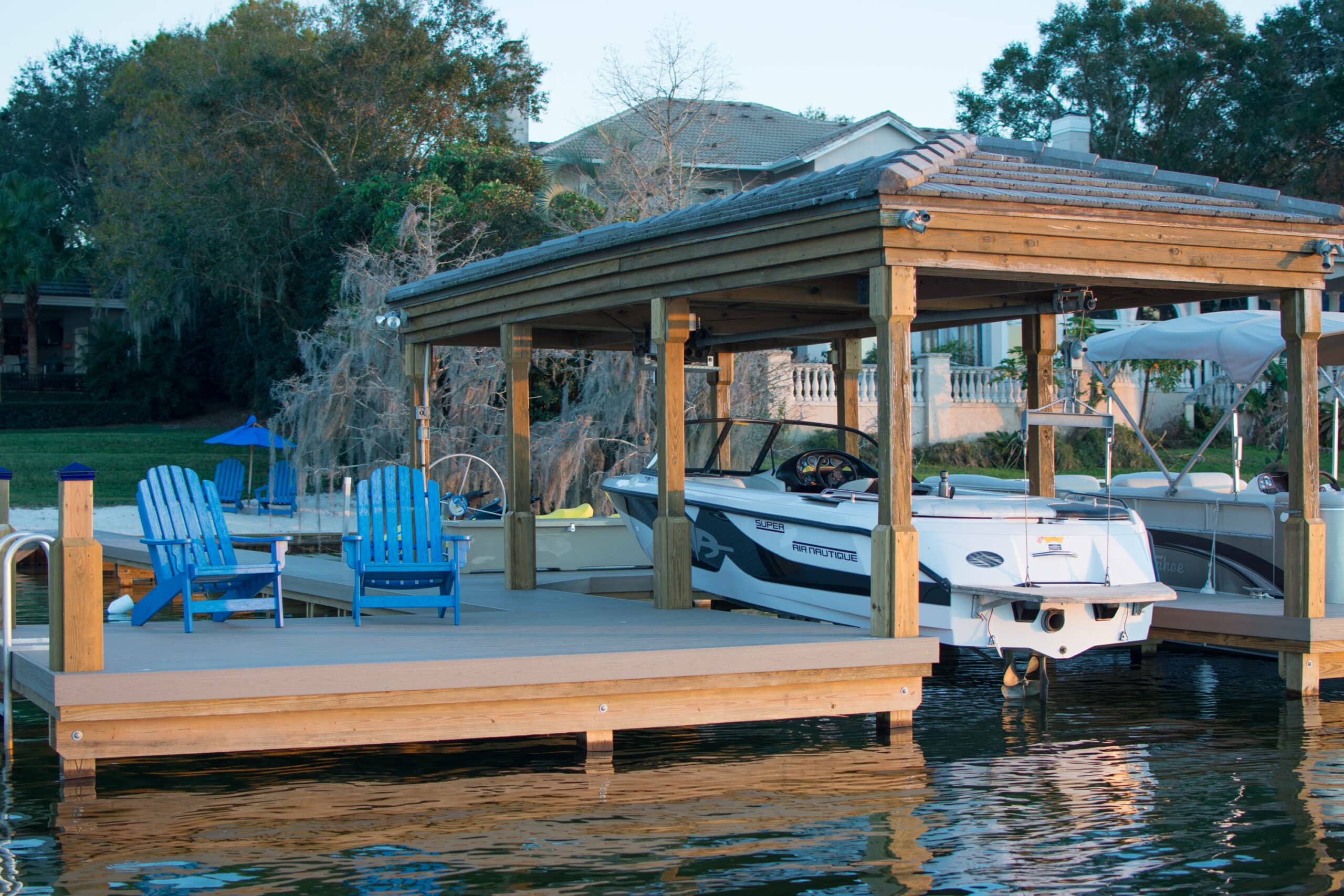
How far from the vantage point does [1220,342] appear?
39.4ft

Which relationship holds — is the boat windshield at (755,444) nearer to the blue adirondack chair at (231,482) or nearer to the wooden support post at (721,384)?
the wooden support post at (721,384)

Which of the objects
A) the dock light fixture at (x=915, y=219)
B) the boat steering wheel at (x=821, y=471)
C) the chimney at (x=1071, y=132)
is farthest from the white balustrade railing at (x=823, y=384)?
the dock light fixture at (x=915, y=219)

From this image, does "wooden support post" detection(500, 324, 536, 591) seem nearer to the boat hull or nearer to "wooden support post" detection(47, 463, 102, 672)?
the boat hull

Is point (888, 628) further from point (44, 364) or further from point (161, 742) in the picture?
point (44, 364)

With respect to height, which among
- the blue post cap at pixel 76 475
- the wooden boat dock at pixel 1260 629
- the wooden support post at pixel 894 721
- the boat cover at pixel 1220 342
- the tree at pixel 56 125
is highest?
the tree at pixel 56 125

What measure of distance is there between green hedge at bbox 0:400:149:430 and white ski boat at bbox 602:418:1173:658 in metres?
32.1

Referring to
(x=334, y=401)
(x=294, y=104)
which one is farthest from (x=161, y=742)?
(x=294, y=104)

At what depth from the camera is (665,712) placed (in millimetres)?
7809

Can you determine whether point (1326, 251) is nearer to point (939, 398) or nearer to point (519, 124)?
point (939, 398)

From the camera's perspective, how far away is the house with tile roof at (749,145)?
29.4 metres

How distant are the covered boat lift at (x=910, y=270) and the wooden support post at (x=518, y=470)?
0.7 inches

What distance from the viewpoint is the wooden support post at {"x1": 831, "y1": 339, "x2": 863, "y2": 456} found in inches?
518

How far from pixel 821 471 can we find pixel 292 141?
2589 centimetres

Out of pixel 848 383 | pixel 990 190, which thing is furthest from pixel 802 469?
pixel 990 190
